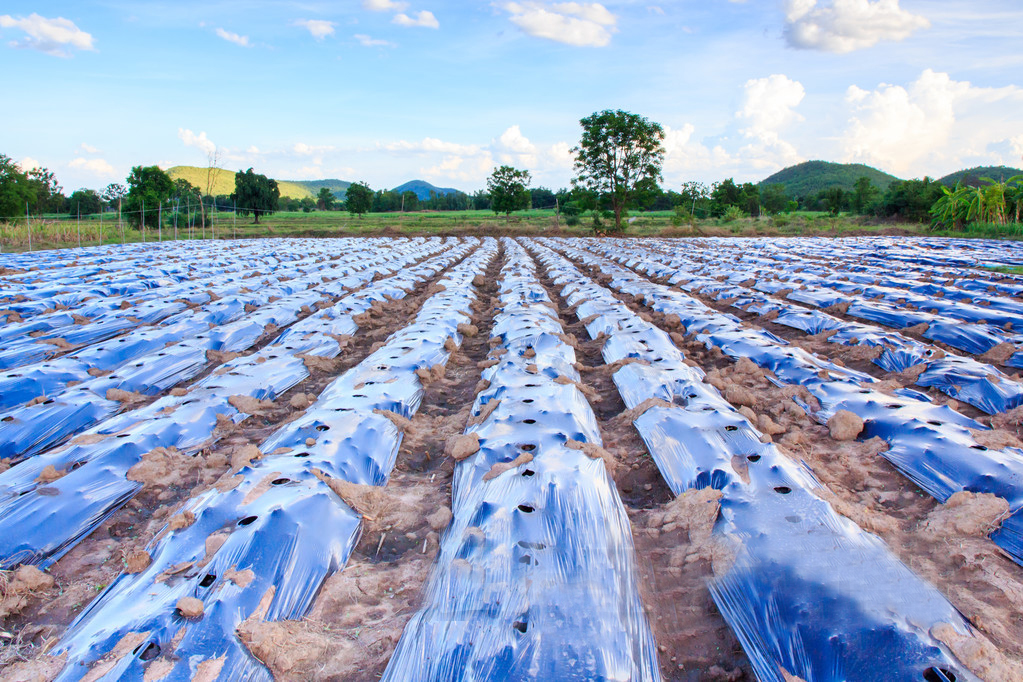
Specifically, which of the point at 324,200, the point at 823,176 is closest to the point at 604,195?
the point at 324,200

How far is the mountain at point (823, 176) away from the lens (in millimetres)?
74875

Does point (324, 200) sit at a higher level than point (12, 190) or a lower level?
higher

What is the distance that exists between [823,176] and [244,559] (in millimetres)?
93326

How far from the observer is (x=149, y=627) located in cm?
155

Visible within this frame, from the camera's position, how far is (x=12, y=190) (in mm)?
30234

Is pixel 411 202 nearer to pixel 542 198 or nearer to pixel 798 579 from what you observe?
pixel 542 198

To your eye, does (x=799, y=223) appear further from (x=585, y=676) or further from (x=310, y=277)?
(x=585, y=676)

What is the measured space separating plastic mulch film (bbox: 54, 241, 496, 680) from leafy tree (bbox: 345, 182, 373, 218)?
49069 mm

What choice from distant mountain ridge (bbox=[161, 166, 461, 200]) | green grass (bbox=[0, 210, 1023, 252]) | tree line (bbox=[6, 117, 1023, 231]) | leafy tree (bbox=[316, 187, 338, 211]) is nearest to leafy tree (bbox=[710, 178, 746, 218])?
tree line (bbox=[6, 117, 1023, 231])

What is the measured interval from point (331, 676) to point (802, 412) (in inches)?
123

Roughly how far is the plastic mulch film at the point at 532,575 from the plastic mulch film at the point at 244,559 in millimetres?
476

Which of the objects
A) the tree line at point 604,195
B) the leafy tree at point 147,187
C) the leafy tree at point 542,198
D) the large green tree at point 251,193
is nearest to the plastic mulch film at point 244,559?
the tree line at point 604,195

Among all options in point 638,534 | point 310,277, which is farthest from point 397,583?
point 310,277

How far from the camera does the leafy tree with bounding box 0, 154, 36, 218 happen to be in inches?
1169
